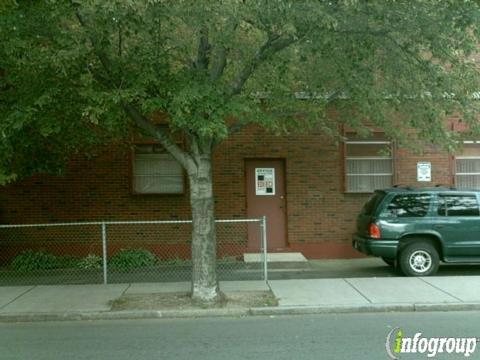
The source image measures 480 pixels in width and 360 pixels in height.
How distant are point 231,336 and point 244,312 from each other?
4.27 ft

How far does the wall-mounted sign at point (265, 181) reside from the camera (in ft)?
45.4

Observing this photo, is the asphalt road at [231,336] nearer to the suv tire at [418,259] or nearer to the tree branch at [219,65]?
the suv tire at [418,259]

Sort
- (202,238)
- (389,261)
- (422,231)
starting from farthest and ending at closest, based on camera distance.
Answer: (389,261), (422,231), (202,238)

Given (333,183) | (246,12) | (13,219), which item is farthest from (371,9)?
(13,219)

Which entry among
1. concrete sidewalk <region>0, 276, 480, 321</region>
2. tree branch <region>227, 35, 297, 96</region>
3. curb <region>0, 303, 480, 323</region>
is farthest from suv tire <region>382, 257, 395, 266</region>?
tree branch <region>227, 35, 297, 96</region>

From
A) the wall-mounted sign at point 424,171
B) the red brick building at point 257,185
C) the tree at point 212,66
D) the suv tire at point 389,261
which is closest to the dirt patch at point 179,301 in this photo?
the tree at point 212,66

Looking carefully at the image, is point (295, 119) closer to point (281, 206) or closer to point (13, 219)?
point (281, 206)

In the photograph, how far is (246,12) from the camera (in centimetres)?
708

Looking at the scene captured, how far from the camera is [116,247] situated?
530 inches

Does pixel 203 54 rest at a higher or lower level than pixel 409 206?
higher

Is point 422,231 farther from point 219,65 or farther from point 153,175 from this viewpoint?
point 153,175

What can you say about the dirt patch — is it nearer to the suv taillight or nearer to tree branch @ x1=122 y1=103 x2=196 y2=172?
tree branch @ x1=122 y1=103 x2=196 y2=172

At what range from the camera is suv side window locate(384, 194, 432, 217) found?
35.7 feet

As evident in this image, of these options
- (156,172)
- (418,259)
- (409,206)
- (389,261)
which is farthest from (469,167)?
(156,172)
